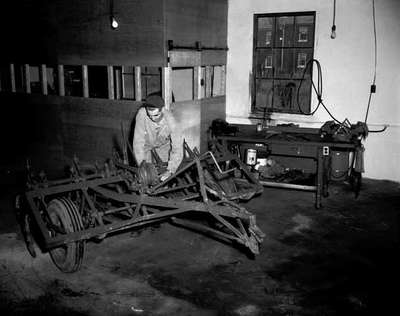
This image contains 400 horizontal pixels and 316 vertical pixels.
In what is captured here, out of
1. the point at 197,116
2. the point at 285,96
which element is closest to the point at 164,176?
the point at 197,116

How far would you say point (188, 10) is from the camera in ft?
27.2

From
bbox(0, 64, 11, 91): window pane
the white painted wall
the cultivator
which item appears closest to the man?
the cultivator

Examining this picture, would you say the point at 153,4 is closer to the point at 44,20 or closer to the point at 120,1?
the point at 120,1

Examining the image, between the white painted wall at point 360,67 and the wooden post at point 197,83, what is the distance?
80.8 inches

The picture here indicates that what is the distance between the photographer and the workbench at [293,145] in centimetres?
747

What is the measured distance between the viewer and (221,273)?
5.01 metres

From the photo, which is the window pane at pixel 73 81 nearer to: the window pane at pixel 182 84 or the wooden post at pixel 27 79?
the wooden post at pixel 27 79

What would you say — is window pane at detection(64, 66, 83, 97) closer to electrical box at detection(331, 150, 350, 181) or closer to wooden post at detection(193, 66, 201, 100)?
wooden post at detection(193, 66, 201, 100)

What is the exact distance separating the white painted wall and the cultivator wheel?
6075mm

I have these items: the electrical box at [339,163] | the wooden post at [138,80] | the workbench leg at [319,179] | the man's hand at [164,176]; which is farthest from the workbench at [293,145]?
the man's hand at [164,176]

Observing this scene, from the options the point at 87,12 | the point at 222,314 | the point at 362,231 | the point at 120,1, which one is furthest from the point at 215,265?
the point at 87,12

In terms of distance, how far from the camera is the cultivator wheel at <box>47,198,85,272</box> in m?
4.81

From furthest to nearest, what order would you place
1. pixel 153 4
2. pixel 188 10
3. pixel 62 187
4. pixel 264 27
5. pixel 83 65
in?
1. pixel 264 27
2. pixel 83 65
3. pixel 188 10
4. pixel 153 4
5. pixel 62 187

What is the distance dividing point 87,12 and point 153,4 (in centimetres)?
184
